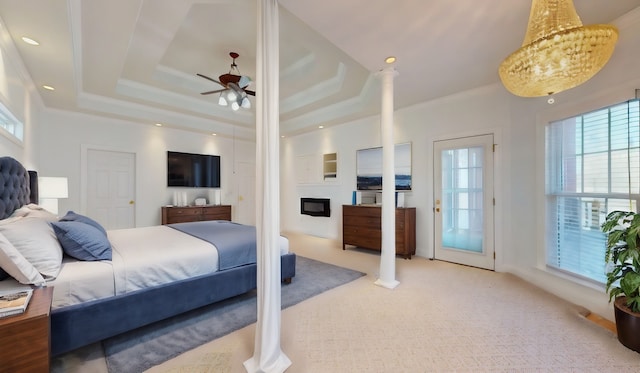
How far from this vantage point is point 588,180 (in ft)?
8.51

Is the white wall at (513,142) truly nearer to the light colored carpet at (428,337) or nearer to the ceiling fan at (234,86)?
the light colored carpet at (428,337)

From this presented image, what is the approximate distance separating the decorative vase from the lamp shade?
593 cm

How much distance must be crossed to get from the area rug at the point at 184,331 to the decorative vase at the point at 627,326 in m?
2.37

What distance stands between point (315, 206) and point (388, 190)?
3.09m

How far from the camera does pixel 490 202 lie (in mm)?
3678

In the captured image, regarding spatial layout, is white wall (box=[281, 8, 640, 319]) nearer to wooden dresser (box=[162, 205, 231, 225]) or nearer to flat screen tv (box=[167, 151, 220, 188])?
wooden dresser (box=[162, 205, 231, 225])

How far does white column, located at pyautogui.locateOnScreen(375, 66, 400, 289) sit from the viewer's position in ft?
10.2

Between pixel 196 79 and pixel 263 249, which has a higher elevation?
pixel 196 79

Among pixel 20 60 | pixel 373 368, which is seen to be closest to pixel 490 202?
pixel 373 368

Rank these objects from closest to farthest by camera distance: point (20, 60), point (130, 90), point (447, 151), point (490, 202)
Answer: point (20, 60), point (490, 202), point (447, 151), point (130, 90)

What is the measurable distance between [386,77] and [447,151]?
1.72 meters

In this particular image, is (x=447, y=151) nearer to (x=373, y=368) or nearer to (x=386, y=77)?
(x=386, y=77)

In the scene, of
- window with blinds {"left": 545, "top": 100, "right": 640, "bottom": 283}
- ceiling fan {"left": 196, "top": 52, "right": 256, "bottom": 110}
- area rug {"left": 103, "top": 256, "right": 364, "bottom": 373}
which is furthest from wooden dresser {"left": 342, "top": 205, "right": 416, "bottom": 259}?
ceiling fan {"left": 196, "top": 52, "right": 256, "bottom": 110}

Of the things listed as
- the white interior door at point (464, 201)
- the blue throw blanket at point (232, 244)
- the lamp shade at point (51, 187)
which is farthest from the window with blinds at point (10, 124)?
the white interior door at point (464, 201)
